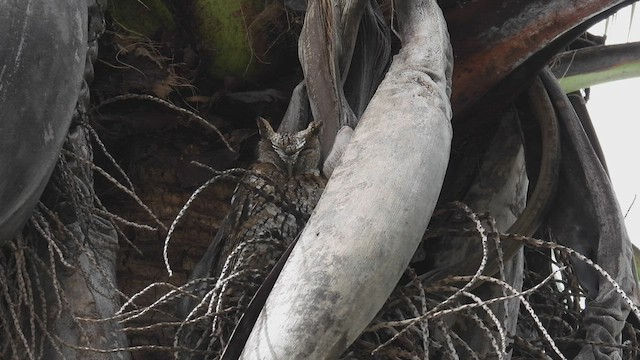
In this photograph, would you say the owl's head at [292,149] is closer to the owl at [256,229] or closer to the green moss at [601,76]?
the owl at [256,229]

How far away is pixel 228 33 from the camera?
2467 millimetres

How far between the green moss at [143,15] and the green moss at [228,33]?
0.22 ft

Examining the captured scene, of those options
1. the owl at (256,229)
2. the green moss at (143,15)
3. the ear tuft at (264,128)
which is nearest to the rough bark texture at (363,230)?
the owl at (256,229)

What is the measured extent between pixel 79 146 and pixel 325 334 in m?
0.62

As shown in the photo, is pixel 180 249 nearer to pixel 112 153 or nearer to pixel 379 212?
pixel 112 153

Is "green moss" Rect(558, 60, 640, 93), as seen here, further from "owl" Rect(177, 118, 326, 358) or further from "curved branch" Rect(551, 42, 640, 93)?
"owl" Rect(177, 118, 326, 358)

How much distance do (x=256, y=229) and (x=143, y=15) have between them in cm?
47

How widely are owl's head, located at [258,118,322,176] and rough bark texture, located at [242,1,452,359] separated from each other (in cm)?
41

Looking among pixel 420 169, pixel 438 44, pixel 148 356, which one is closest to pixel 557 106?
pixel 438 44

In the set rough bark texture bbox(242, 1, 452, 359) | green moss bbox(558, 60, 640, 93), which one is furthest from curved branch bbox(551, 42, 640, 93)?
rough bark texture bbox(242, 1, 452, 359)

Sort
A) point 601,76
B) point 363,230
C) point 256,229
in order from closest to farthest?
1. point 363,230
2. point 256,229
3. point 601,76

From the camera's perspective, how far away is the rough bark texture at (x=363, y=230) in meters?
1.64

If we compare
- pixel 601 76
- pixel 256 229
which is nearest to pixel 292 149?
pixel 256 229

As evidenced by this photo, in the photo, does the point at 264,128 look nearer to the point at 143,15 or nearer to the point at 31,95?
the point at 143,15
